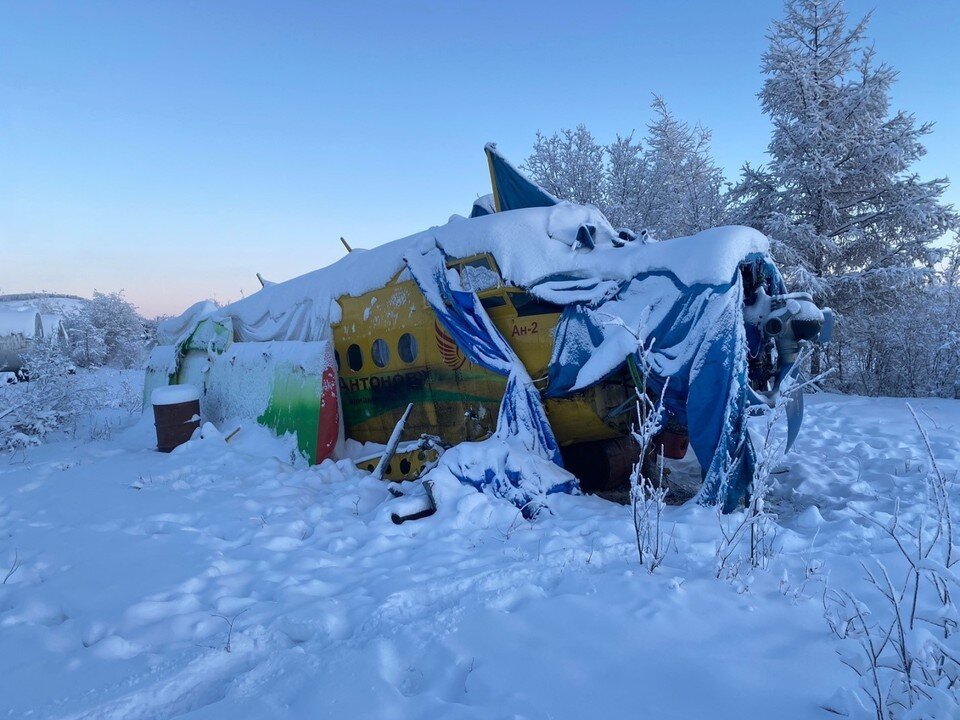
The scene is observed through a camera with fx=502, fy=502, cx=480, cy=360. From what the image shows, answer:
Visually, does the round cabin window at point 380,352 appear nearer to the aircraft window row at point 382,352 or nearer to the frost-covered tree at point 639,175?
the aircraft window row at point 382,352

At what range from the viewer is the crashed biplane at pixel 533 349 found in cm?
442

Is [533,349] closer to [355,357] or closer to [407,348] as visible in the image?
[407,348]

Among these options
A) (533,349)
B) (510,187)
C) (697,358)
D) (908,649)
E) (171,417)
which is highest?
(510,187)

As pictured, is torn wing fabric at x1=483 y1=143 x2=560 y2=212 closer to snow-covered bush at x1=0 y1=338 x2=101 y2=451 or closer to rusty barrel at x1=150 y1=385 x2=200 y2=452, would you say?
rusty barrel at x1=150 y1=385 x2=200 y2=452

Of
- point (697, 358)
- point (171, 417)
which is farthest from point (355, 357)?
point (697, 358)

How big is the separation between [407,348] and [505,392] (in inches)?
73.5

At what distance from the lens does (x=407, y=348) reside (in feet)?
21.7

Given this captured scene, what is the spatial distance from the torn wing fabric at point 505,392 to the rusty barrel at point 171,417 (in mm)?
4567

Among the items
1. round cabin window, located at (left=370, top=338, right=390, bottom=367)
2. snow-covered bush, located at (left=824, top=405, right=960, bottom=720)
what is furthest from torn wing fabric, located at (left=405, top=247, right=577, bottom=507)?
snow-covered bush, located at (left=824, top=405, right=960, bottom=720)

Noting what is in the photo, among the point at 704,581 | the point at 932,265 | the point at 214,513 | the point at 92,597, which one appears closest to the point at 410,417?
the point at 214,513

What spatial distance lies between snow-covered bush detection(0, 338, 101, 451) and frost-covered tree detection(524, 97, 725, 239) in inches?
682

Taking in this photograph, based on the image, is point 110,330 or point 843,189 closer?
point 843,189

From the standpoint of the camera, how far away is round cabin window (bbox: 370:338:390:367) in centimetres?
691

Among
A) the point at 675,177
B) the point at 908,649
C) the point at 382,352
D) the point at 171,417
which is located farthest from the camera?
the point at 675,177
